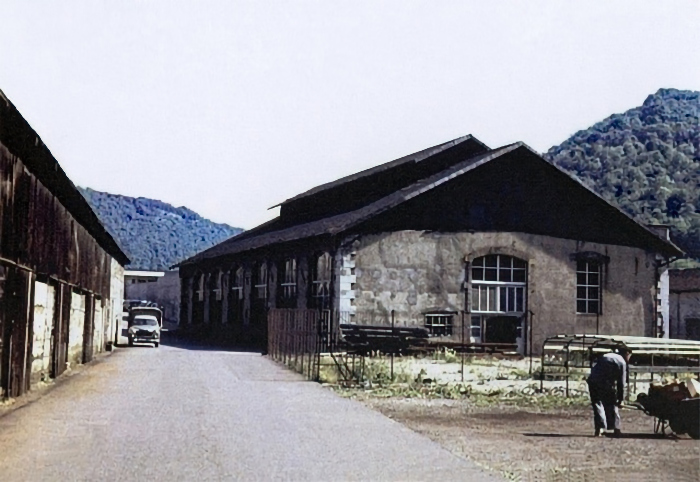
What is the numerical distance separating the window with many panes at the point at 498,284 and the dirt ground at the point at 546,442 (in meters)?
15.6

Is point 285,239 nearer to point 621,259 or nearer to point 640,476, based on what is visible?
point 621,259

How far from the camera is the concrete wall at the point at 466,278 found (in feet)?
107

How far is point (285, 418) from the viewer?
15.0 metres

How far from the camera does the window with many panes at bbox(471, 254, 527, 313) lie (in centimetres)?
3409

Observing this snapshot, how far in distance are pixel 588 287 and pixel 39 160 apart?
916 inches

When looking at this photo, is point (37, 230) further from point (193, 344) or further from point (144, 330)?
point (193, 344)

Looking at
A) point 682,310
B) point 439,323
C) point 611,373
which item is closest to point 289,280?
point 439,323

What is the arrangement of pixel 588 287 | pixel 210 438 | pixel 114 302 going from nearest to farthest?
pixel 210 438 < pixel 588 287 < pixel 114 302

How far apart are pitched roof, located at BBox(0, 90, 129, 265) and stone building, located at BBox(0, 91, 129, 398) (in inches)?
0.6

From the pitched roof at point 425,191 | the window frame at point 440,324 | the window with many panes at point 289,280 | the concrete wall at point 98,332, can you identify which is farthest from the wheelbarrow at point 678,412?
the window with many panes at point 289,280

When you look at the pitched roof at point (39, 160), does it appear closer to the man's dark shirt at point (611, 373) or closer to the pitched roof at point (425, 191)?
the pitched roof at point (425, 191)

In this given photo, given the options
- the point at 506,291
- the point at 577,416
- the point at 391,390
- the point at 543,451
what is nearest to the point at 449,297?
the point at 506,291

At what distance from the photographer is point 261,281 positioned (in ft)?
138

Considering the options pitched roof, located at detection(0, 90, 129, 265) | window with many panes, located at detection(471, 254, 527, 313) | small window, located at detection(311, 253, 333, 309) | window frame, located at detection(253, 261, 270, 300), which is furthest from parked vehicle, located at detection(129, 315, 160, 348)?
window with many panes, located at detection(471, 254, 527, 313)
